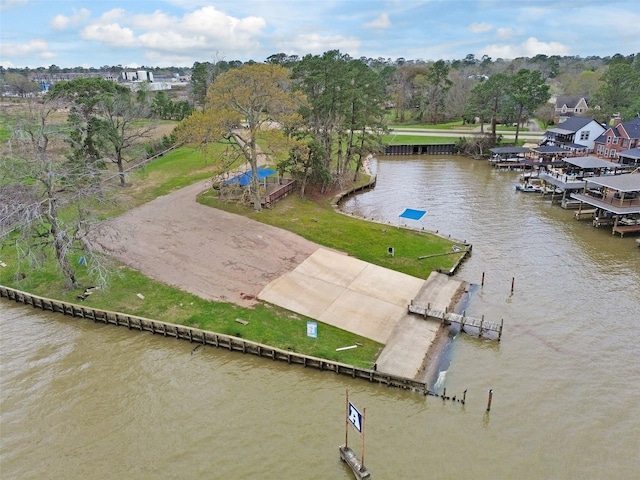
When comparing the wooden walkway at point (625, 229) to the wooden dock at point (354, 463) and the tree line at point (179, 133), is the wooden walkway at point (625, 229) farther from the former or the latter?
the wooden dock at point (354, 463)

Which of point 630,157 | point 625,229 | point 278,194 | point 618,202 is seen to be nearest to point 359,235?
point 278,194

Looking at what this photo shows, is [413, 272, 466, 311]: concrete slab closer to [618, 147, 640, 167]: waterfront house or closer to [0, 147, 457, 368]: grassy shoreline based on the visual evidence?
[0, 147, 457, 368]: grassy shoreline

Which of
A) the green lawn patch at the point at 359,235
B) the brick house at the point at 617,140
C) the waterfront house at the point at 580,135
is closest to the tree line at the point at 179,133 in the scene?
the green lawn patch at the point at 359,235

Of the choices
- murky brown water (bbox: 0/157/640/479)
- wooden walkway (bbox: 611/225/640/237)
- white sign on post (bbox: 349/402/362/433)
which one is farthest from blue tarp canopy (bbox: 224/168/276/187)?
wooden walkway (bbox: 611/225/640/237)

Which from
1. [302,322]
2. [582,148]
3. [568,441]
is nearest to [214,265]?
[302,322]

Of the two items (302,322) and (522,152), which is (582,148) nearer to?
(522,152)
